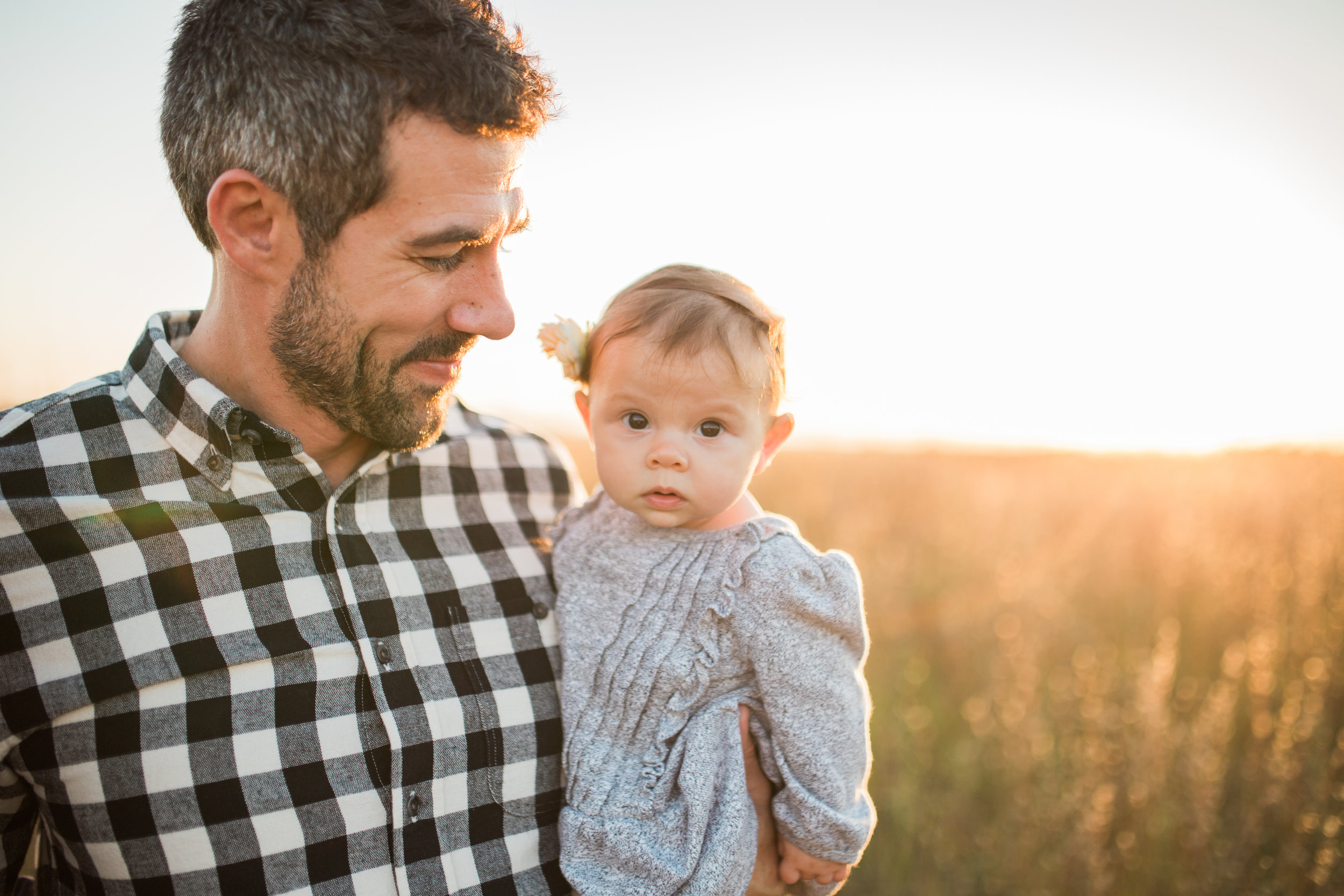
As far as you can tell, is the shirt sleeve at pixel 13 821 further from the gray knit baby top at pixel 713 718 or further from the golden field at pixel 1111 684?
the golden field at pixel 1111 684

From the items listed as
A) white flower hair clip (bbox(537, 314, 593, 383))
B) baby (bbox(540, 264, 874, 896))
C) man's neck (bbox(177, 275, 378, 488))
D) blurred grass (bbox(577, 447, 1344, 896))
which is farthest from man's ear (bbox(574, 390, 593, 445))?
blurred grass (bbox(577, 447, 1344, 896))

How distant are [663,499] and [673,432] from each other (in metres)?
0.15

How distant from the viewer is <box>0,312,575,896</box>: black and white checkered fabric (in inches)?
53.5

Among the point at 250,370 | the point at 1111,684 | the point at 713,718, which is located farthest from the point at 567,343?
the point at 1111,684

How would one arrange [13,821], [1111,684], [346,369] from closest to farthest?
[13,821] < [346,369] < [1111,684]

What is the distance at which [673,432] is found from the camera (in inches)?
65.1

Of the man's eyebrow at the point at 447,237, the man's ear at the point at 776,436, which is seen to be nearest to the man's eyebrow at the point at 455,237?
the man's eyebrow at the point at 447,237

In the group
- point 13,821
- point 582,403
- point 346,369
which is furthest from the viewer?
point 582,403

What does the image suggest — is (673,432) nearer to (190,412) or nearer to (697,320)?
(697,320)

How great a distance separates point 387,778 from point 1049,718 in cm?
306

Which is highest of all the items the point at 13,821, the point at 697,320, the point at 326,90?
the point at 326,90

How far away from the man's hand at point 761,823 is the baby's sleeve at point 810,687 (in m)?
0.05

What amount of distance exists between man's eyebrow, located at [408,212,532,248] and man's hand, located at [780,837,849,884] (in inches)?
59.0

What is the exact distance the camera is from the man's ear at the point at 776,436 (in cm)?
185
